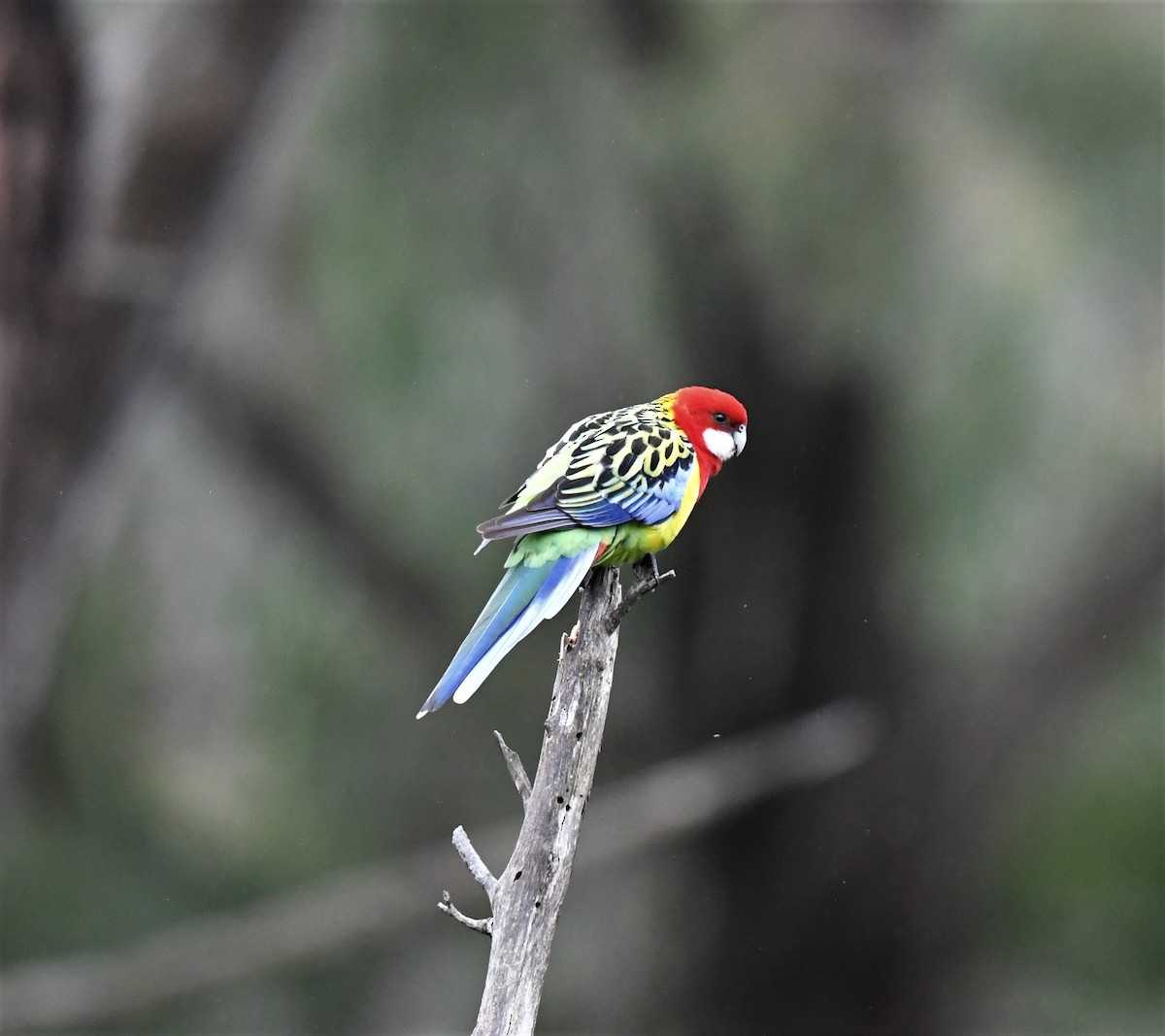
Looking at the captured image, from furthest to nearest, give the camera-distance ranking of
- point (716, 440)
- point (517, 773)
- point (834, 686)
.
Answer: point (834, 686), point (716, 440), point (517, 773)

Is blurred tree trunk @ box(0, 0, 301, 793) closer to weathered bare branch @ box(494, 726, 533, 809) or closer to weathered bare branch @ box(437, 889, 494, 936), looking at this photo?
weathered bare branch @ box(494, 726, 533, 809)

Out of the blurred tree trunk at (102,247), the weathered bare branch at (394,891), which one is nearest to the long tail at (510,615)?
the blurred tree trunk at (102,247)

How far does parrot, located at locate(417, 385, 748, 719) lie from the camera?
6.75 feet

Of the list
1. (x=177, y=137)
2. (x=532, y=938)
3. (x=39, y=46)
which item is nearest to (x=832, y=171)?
(x=177, y=137)

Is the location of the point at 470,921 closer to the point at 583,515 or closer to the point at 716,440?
the point at 583,515

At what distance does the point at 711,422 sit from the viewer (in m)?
2.57

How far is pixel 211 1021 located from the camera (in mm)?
6879

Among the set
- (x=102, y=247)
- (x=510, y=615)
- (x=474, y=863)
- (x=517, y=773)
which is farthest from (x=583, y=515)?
(x=102, y=247)

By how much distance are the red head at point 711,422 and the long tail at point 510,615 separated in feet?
1.44

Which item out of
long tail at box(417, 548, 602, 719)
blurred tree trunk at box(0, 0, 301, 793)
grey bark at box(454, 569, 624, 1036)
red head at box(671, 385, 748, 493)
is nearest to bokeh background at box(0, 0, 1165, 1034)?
blurred tree trunk at box(0, 0, 301, 793)

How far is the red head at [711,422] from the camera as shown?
2.56 m

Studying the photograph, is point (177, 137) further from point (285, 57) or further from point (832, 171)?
point (832, 171)

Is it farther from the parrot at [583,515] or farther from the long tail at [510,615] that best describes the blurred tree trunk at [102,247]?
the long tail at [510,615]

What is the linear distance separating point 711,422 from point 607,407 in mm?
2575
